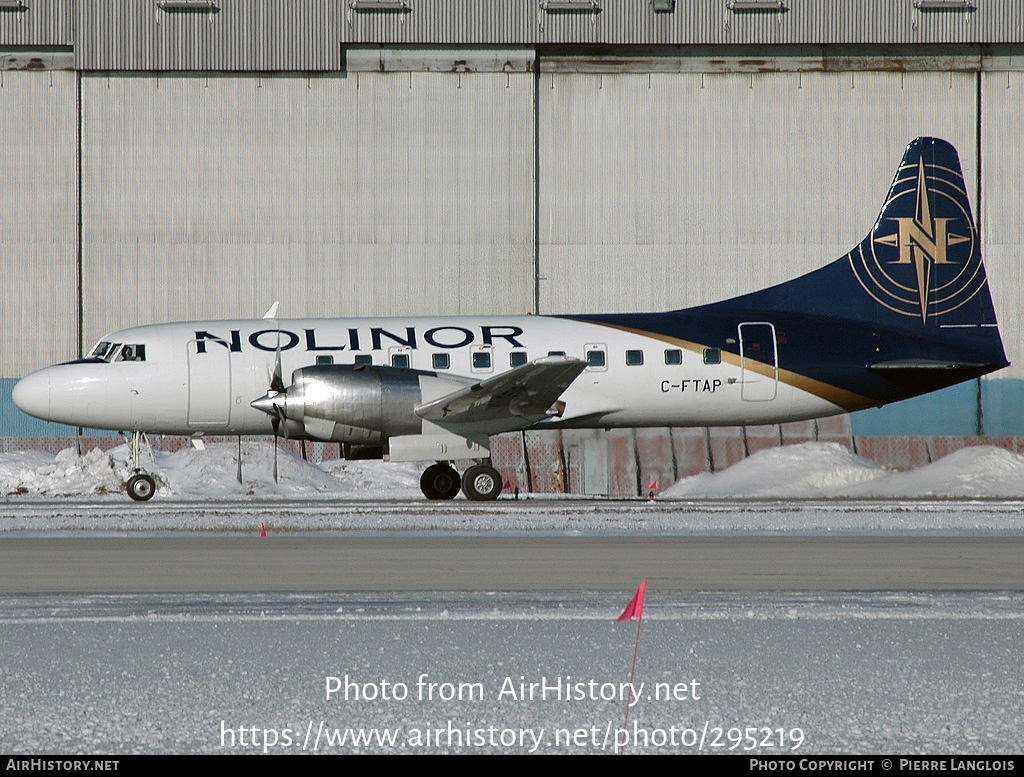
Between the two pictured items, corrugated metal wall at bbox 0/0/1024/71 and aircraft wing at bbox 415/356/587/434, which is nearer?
aircraft wing at bbox 415/356/587/434

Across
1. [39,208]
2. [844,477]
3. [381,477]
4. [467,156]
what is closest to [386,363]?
[381,477]

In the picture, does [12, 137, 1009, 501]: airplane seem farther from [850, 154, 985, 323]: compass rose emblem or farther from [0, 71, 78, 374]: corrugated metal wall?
[0, 71, 78, 374]: corrugated metal wall

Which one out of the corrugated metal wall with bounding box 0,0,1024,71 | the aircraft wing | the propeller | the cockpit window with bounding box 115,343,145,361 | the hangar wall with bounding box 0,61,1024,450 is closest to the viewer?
the aircraft wing

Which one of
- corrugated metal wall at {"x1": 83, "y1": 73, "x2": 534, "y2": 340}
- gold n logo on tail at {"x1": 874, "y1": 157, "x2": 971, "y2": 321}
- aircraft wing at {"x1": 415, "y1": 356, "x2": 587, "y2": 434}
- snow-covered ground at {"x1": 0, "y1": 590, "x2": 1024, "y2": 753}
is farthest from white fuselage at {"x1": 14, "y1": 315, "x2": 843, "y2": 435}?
snow-covered ground at {"x1": 0, "y1": 590, "x2": 1024, "y2": 753}

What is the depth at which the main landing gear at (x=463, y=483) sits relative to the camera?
2300 centimetres

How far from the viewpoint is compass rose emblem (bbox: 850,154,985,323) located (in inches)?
1010

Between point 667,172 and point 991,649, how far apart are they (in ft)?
88.4

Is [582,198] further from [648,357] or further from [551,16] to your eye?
[648,357]

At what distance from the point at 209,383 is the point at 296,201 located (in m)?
11.4

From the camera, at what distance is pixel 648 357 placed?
23734 millimetres

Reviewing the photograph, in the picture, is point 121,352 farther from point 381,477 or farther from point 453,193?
point 453,193

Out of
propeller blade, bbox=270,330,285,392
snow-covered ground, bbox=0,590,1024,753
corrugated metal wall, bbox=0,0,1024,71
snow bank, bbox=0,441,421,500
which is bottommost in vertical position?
snow bank, bbox=0,441,421,500

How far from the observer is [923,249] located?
26266mm

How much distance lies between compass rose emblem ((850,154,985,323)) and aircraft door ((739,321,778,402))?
3.33m
